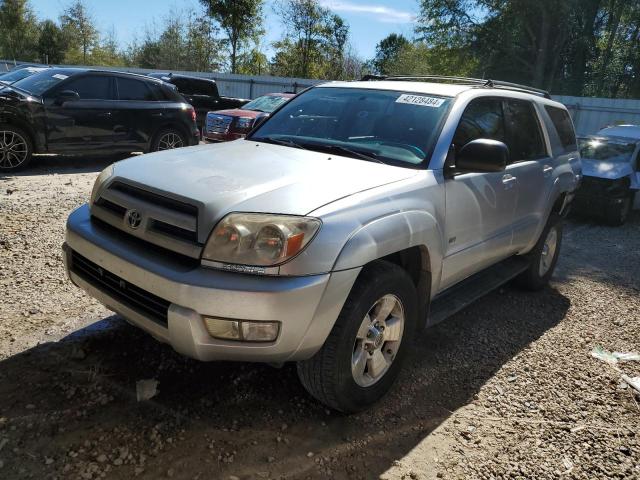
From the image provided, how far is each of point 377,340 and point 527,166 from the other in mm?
2218

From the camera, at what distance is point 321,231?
7.56 feet

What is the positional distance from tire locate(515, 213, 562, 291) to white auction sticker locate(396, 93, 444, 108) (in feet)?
6.36

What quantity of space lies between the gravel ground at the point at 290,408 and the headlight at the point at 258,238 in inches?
37.0

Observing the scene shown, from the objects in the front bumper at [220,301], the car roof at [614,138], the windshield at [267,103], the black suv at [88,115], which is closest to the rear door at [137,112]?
the black suv at [88,115]

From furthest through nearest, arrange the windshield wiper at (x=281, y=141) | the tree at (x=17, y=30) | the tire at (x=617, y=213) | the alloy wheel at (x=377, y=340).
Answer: the tree at (x=17, y=30)
the tire at (x=617, y=213)
the windshield wiper at (x=281, y=141)
the alloy wheel at (x=377, y=340)

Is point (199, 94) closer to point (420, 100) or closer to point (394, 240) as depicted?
point (420, 100)

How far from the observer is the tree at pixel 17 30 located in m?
37.6

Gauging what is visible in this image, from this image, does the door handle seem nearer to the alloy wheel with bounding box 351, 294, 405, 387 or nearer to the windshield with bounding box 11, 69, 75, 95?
the alloy wheel with bounding box 351, 294, 405, 387

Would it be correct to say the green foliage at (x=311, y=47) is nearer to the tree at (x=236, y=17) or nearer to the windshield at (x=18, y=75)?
the tree at (x=236, y=17)

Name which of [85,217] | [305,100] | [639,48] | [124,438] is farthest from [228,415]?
[639,48]

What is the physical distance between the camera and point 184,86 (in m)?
14.8

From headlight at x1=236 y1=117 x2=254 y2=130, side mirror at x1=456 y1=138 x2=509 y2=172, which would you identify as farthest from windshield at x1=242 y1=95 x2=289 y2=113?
side mirror at x1=456 y1=138 x2=509 y2=172

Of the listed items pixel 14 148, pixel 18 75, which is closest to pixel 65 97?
pixel 14 148

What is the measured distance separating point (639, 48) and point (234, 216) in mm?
29019
